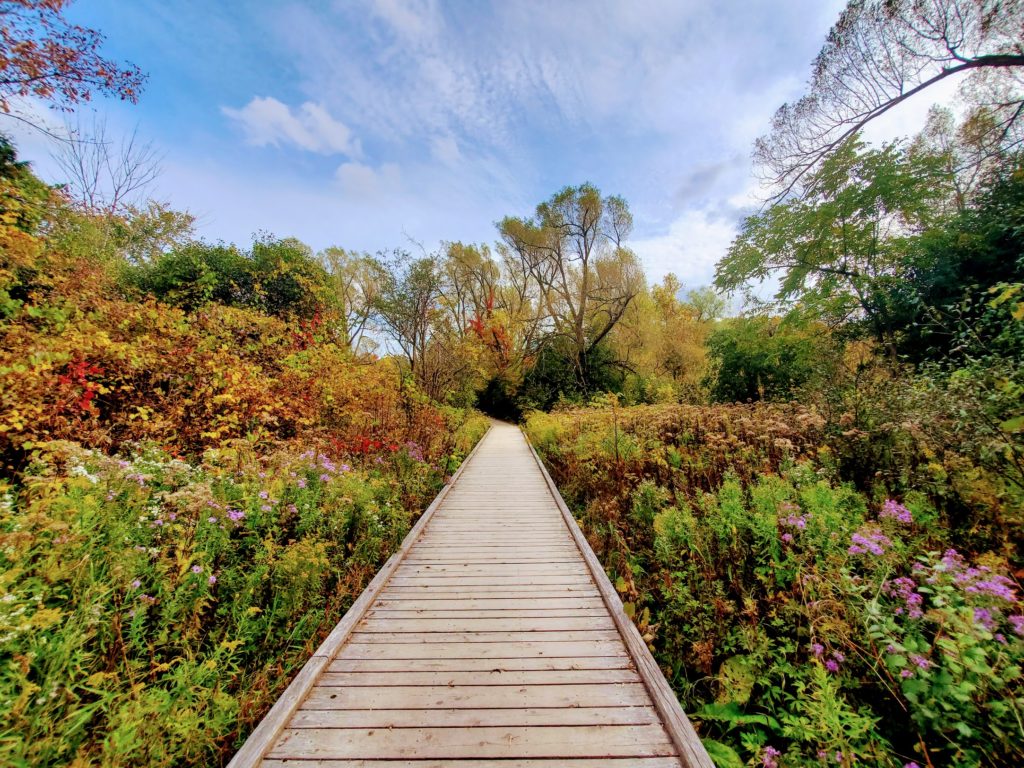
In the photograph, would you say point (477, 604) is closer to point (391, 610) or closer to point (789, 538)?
point (391, 610)

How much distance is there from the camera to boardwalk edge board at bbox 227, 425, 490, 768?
1.88m

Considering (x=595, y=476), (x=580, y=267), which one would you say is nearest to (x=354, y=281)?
(x=580, y=267)

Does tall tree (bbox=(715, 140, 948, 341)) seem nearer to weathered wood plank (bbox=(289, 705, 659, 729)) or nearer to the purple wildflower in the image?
the purple wildflower

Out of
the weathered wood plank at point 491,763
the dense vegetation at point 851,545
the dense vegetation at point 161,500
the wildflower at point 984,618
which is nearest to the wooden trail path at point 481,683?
the weathered wood plank at point 491,763

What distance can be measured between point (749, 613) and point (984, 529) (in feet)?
7.51

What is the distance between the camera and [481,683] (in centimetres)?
242

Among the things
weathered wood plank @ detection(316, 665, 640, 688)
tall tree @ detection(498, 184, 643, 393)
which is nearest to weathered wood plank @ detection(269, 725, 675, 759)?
weathered wood plank @ detection(316, 665, 640, 688)

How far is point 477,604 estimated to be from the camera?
3418mm

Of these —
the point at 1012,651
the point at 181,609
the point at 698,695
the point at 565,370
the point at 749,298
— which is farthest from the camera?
the point at 565,370

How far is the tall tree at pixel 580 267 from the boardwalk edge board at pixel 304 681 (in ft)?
65.2

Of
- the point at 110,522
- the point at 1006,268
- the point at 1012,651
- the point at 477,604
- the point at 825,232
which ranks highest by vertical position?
the point at 825,232

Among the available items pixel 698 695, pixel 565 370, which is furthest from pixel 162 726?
pixel 565 370

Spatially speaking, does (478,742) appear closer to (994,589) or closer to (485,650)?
(485,650)

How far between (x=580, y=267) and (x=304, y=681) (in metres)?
22.9
